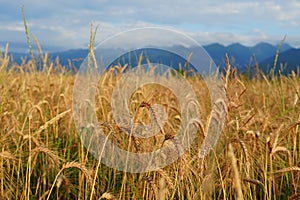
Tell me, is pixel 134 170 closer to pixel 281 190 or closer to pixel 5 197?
pixel 5 197

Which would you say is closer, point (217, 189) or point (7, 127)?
point (217, 189)

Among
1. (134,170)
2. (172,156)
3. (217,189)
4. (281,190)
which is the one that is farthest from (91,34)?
(281,190)

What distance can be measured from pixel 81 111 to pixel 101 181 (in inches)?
33.2

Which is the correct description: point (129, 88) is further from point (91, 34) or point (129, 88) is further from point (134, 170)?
point (134, 170)

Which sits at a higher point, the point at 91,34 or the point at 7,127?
the point at 91,34

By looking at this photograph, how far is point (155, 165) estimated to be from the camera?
163 centimetres

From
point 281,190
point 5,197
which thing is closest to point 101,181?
point 5,197

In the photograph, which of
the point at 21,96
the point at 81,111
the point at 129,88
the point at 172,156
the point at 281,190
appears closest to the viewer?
the point at 172,156

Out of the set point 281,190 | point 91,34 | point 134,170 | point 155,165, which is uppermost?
point 91,34

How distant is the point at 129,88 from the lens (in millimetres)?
3756

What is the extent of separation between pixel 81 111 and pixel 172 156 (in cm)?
145

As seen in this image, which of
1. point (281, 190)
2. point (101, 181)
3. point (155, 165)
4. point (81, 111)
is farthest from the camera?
point (81, 111)

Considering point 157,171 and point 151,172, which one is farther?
point 151,172

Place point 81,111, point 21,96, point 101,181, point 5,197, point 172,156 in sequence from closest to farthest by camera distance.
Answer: point 172,156, point 5,197, point 101,181, point 81,111, point 21,96
